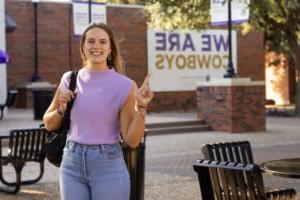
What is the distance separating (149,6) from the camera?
74.2 feet

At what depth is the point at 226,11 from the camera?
64.6ft

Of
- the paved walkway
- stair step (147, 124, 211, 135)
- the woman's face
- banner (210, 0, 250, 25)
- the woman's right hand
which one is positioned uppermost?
banner (210, 0, 250, 25)

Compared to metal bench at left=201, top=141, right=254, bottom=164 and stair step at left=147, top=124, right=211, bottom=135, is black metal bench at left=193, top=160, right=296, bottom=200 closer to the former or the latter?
metal bench at left=201, top=141, right=254, bottom=164

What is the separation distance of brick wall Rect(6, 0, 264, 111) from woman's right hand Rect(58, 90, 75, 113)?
77.1 feet

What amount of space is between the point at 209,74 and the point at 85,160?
1078 inches

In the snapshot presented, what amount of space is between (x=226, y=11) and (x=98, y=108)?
52.4ft

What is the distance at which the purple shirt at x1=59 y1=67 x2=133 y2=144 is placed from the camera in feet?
13.6

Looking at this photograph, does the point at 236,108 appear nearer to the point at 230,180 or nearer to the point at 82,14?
the point at 82,14

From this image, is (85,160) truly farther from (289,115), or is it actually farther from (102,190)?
(289,115)

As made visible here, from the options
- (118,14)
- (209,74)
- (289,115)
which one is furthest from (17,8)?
(289,115)

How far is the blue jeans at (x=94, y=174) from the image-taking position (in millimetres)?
4121

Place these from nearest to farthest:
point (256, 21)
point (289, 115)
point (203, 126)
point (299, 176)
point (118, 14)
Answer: point (299, 176)
point (203, 126)
point (256, 21)
point (289, 115)
point (118, 14)

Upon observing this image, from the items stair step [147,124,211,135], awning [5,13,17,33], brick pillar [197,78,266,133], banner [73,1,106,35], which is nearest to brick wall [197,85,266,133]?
brick pillar [197,78,266,133]

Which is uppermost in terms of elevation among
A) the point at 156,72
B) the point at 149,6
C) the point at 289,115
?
the point at 149,6
